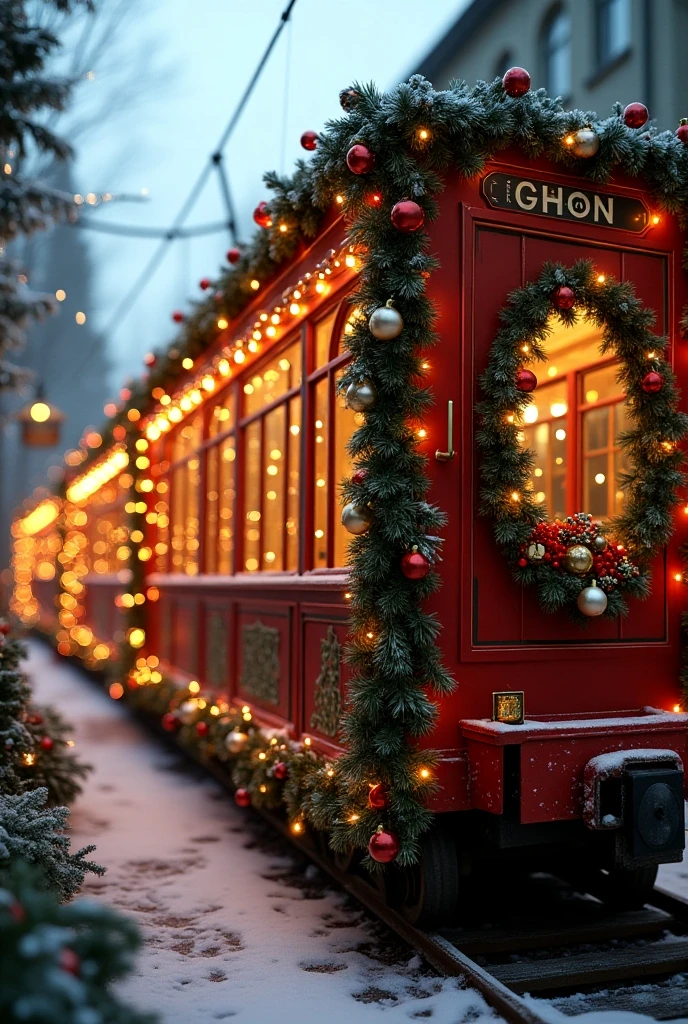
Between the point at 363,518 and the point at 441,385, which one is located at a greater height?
the point at 441,385

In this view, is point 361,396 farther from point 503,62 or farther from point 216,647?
point 503,62

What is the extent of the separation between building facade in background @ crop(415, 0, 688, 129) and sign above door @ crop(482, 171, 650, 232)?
3152 mm

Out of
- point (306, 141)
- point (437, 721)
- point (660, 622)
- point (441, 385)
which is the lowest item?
point (437, 721)

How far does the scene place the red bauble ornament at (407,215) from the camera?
425cm

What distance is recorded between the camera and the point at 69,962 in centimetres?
227

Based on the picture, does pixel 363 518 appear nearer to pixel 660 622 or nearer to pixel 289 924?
pixel 660 622

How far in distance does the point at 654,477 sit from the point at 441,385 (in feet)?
3.82

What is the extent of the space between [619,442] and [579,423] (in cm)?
154

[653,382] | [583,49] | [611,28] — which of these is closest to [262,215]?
[653,382]

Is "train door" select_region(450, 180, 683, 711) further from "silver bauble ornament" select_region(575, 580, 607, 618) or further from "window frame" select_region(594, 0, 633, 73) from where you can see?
"window frame" select_region(594, 0, 633, 73)

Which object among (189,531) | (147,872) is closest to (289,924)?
(147,872)

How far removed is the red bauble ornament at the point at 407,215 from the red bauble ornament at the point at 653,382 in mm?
1359

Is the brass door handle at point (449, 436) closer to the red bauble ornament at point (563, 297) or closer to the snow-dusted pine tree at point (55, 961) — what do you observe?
the red bauble ornament at point (563, 297)

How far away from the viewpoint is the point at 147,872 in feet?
18.6
